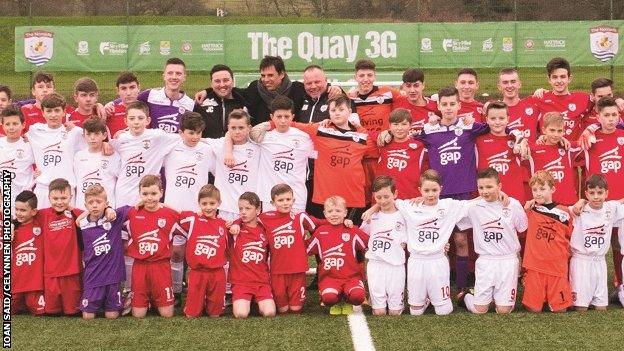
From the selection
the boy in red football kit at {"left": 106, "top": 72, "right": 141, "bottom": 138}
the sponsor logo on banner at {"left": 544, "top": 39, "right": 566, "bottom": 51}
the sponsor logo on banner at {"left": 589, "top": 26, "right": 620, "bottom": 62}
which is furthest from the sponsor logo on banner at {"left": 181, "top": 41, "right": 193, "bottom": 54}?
the boy in red football kit at {"left": 106, "top": 72, "right": 141, "bottom": 138}

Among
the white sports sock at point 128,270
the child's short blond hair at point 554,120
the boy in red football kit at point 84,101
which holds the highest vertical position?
the boy in red football kit at point 84,101

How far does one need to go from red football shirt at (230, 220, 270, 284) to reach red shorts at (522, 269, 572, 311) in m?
1.97

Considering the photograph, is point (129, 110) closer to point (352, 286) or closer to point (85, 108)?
point (85, 108)

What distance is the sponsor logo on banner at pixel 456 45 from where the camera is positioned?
70.1ft

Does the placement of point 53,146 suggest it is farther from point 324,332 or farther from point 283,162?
point 324,332

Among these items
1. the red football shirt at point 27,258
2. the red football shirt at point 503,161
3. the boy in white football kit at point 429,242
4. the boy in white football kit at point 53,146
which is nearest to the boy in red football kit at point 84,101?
the boy in white football kit at point 53,146

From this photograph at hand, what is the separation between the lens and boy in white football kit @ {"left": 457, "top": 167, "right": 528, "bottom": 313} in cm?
700

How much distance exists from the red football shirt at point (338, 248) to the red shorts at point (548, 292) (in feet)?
4.18

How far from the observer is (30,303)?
7.00 m

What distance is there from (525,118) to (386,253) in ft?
6.80

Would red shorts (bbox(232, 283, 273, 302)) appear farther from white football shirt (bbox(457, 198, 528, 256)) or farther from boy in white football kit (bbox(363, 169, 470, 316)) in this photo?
white football shirt (bbox(457, 198, 528, 256))

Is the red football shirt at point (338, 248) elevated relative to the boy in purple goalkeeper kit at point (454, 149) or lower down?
lower down

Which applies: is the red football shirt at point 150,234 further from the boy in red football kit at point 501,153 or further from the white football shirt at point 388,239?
the boy in red football kit at point 501,153

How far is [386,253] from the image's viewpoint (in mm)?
7074
